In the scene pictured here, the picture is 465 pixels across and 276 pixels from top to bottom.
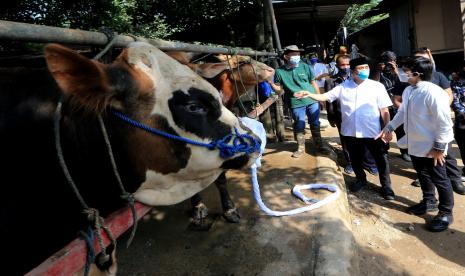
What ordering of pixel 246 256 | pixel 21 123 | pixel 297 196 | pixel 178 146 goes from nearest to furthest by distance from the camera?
1. pixel 21 123
2. pixel 178 146
3. pixel 246 256
4. pixel 297 196

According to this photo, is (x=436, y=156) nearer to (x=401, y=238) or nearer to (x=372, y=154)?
(x=401, y=238)

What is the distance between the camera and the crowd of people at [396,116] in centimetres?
412

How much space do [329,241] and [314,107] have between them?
330 centimetres

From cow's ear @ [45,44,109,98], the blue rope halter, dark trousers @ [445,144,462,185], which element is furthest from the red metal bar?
dark trousers @ [445,144,462,185]

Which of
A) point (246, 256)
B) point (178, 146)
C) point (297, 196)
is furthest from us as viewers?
point (297, 196)

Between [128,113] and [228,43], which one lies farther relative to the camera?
[228,43]

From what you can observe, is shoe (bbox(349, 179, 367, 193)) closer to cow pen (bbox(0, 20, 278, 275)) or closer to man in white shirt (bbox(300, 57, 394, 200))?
man in white shirt (bbox(300, 57, 394, 200))

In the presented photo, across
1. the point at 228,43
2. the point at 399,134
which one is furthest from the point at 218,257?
the point at 228,43

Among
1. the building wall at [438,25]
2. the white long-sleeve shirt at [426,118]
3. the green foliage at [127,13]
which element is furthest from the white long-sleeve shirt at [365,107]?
the building wall at [438,25]

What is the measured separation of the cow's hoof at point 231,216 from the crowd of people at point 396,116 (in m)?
1.71

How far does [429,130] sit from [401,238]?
124cm

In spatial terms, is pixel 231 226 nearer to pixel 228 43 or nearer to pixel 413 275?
pixel 413 275

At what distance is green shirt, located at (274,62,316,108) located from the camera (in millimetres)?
6109

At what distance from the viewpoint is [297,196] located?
173 inches
